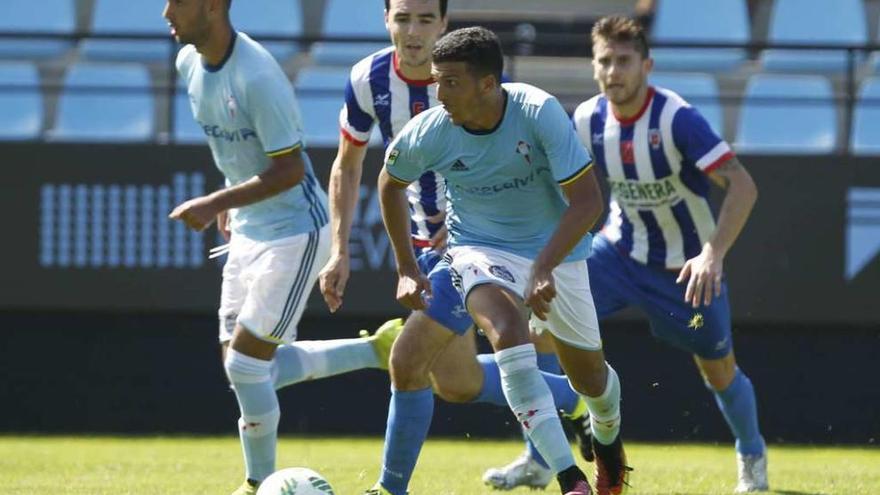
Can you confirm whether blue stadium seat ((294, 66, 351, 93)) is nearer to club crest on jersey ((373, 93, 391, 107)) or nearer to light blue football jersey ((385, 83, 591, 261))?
club crest on jersey ((373, 93, 391, 107))

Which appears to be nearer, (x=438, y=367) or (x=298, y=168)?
(x=298, y=168)

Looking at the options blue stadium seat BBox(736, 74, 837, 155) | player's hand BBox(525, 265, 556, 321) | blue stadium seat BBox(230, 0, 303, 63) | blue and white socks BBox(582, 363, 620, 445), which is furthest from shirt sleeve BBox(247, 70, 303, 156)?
blue stadium seat BBox(230, 0, 303, 63)

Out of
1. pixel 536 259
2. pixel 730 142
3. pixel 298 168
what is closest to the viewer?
pixel 536 259

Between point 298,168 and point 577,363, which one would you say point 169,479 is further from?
point 577,363

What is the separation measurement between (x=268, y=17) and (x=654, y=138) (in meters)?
6.41

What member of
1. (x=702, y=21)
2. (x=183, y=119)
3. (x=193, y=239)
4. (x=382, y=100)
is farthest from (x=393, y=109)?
(x=702, y=21)

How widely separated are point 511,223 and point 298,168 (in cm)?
106

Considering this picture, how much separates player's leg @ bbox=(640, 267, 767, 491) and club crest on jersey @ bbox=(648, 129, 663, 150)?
26.2 inches

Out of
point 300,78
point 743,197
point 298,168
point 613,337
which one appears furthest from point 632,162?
point 300,78

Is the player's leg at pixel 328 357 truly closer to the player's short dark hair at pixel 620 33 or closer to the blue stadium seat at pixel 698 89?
the player's short dark hair at pixel 620 33

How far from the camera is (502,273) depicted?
624 cm

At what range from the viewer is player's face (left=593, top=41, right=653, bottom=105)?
803 cm

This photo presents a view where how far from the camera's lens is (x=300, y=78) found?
41.2ft

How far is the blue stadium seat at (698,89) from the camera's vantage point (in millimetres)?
12109
